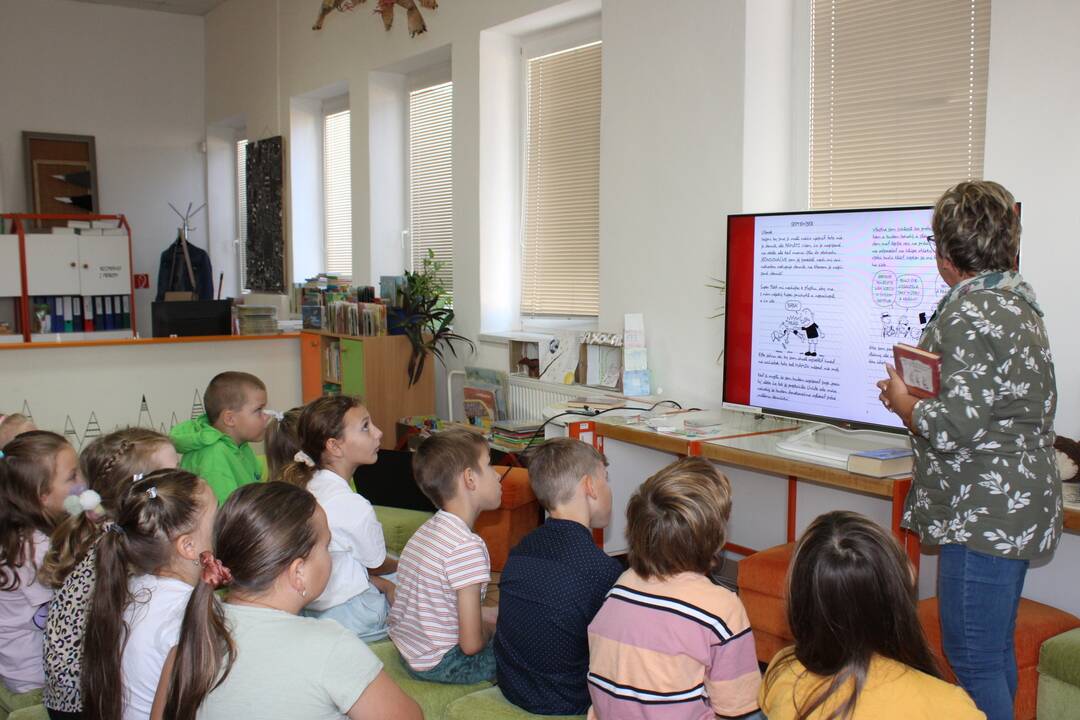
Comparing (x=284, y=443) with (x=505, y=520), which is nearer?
(x=284, y=443)

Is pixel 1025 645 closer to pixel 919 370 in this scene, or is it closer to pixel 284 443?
pixel 919 370

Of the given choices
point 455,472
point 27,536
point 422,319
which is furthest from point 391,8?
point 27,536

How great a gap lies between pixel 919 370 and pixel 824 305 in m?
1.12

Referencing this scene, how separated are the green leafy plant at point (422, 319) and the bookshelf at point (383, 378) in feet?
0.18

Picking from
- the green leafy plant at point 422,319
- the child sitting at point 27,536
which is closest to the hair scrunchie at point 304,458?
the child sitting at point 27,536

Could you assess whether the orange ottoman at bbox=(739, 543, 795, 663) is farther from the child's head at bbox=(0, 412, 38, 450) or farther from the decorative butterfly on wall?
the decorative butterfly on wall

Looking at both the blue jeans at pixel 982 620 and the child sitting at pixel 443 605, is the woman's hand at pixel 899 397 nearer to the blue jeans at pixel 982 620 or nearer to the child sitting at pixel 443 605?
the blue jeans at pixel 982 620

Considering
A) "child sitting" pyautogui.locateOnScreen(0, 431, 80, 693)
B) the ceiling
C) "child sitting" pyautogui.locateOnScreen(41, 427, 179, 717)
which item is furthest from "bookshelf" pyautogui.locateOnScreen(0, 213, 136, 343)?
"child sitting" pyautogui.locateOnScreen(41, 427, 179, 717)

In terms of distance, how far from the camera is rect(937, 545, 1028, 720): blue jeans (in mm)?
Result: 1917

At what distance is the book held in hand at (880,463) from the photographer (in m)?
2.54

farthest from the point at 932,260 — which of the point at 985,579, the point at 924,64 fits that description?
the point at 985,579

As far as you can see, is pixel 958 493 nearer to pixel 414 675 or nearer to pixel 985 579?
pixel 985 579

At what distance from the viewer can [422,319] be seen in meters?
5.48

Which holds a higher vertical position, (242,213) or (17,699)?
(242,213)
